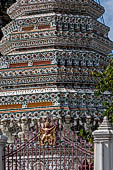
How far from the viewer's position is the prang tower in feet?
69.9

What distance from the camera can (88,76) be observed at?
2250 cm

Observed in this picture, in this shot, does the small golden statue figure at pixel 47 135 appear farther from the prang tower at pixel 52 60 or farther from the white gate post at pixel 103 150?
the prang tower at pixel 52 60

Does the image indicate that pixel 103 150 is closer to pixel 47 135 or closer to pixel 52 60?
pixel 47 135

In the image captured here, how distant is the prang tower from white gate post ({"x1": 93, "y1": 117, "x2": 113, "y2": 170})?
29.7 ft

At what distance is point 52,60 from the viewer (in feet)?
74.1

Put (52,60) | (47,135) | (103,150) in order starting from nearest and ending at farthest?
(103,150) < (47,135) < (52,60)

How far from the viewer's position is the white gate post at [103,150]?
11.6 metres

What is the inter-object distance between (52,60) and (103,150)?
37.2ft

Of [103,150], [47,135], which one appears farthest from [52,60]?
[103,150]

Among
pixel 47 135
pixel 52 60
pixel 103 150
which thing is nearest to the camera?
pixel 103 150

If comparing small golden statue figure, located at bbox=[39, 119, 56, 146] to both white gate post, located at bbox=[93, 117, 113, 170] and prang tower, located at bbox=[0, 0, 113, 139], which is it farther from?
prang tower, located at bbox=[0, 0, 113, 139]

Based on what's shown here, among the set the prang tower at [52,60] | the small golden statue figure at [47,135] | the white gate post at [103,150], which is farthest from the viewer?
the prang tower at [52,60]

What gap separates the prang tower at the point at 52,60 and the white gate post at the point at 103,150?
9.04 m

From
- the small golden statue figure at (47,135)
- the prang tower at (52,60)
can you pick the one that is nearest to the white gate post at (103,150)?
the small golden statue figure at (47,135)
